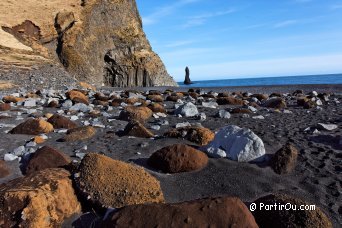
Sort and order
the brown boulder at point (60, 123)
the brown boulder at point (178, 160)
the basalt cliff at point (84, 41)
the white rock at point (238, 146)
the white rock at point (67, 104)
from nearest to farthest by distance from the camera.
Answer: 1. the brown boulder at point (178, 160)
2. the white rock at point (238, 146)
3. the brown boulder at point (60, 123)
4. the white rock at point (67, 104)
5. the basalt cliff at point (84, 41)

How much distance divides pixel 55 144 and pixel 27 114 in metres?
2.68

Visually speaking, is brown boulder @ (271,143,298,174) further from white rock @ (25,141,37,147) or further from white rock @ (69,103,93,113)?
white rock @ (69,103,93,113)

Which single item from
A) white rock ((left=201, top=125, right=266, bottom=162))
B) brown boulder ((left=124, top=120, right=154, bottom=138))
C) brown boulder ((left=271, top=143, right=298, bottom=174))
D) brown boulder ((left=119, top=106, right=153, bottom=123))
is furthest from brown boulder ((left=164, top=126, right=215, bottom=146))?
brown boulder ((left=119, top=106, right=153, bottom=123))

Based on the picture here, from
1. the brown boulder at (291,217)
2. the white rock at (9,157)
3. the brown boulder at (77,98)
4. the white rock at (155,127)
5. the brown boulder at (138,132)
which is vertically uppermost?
the brown boulder at (77,98)

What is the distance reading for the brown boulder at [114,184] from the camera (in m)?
2.66

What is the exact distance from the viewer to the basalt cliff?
17.8m

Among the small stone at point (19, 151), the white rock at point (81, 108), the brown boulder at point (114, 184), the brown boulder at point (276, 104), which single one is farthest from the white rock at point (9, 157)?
the brown boulder at point (276, 104)

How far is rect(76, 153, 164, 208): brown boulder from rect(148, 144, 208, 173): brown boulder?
61cm

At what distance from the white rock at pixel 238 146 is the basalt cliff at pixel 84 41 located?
13410mm

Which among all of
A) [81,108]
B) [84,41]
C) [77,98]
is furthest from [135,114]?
[84,41]

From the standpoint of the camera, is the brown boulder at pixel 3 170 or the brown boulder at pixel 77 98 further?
the brown boulder at pixel 77 98

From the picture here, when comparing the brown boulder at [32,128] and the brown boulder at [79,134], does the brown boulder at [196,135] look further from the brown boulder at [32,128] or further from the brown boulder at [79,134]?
the brown boulder at [32,128]

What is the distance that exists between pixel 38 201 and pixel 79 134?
2366 mm

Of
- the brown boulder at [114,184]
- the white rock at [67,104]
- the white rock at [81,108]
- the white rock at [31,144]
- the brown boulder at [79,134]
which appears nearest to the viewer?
the brown boulder at [114,184]
